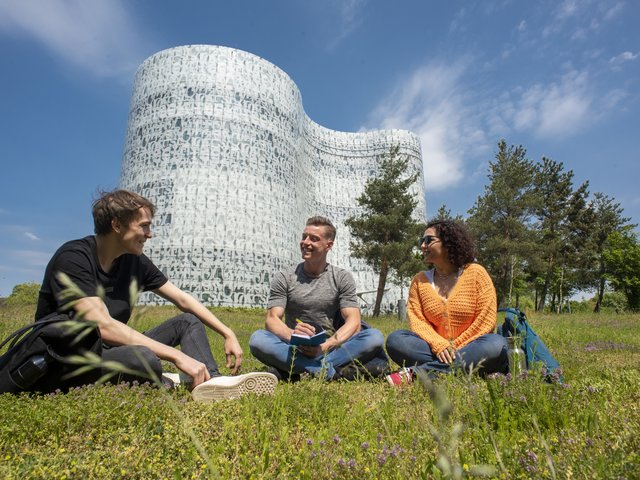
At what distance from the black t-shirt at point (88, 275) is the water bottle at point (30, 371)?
1.09ft

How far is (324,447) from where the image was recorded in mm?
2025

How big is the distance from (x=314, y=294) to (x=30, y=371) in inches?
105

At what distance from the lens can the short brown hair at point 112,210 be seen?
11.0 ft

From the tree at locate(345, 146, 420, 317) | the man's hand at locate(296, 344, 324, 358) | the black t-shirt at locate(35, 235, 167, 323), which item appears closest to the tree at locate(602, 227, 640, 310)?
the tree at locate(345, 146, 420, 317)

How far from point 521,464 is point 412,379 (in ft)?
7.22

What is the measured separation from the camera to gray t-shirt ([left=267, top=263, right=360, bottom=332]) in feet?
15.3

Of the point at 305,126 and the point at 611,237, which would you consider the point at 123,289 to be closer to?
the point at 305,126

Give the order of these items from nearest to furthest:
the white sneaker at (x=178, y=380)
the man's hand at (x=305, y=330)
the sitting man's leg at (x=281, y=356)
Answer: the white sneaker at (x=178, y=380)
the man's hand at (x=305, y=330)
the sitting man's leg at (x=281, y=356)

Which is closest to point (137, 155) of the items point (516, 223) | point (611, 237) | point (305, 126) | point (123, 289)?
point (305, 126)

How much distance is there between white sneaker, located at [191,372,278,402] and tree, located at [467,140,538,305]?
2453 centimetres

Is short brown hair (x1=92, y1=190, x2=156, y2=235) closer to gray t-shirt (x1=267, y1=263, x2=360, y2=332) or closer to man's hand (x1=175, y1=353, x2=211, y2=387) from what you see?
man's hand (x1=175, y1=353, x2=211, y2=387)

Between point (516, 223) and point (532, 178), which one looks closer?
point (516, 223)

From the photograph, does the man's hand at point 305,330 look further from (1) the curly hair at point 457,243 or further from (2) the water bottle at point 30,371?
(2) the water bottle at point 30,371

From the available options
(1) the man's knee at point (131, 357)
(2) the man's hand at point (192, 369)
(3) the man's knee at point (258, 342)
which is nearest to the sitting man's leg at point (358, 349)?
(3) the man's knee at point (258, 342)
